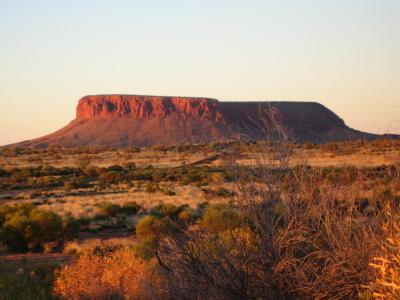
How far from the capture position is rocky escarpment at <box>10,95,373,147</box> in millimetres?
110500

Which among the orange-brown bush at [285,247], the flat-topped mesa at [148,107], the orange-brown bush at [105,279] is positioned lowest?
the orange-brown bush at [105,279]

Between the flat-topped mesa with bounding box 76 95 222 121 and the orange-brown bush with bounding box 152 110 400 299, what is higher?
the flat-topped mesa with bounding box 76 95 222 121

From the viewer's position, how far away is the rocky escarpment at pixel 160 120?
110500 mm

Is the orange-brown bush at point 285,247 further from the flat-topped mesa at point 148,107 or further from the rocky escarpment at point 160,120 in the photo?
the flat-topped mesa at point 148,107


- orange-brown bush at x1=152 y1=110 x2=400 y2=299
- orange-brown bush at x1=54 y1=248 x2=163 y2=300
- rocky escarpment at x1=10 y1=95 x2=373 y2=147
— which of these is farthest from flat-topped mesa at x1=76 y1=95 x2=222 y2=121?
orange-brown bush at x1=152 y1=110 x2=400 y2=299

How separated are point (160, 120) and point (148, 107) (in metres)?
7.04

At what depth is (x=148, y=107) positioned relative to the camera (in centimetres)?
12500


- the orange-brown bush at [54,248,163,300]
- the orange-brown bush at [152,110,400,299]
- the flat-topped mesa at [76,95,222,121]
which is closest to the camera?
the orange-brown bush at [152,110,400,299]

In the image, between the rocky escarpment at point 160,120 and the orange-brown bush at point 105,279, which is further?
the rocky escarpment at point 160,120

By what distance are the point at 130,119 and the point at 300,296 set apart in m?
118

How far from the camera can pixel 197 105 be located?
12306cm

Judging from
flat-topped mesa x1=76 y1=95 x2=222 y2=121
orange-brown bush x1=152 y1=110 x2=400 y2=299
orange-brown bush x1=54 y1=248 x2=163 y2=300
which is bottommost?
orange-brown bush x1=54 y1=248 x2=163 y2=300

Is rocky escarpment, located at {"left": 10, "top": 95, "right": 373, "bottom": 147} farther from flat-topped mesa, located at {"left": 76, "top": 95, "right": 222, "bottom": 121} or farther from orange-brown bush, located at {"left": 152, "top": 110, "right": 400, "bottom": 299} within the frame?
orange-brown bush, located at {"left": 152, "top": 110, "right": 400, "bottom": 299}

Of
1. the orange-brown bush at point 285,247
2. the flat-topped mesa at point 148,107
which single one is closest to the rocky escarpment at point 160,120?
the flat-topped mesa at point 148,107
